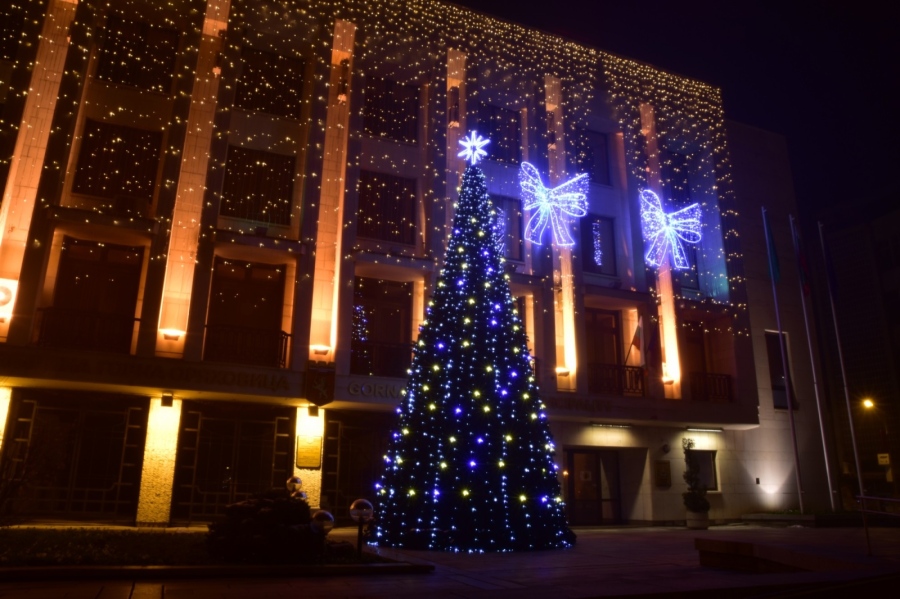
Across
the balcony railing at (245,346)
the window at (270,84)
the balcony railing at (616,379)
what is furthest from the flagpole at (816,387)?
the window at (270,84)

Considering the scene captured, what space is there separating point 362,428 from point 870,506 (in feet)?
54.0

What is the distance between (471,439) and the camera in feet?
39.9

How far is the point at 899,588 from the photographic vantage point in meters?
7.42

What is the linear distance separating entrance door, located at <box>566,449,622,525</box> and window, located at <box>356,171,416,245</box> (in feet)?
28.1

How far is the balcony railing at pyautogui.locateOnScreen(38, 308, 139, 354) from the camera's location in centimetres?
1545

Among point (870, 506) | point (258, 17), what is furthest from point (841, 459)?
point (258, 17)

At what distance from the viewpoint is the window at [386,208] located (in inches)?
765

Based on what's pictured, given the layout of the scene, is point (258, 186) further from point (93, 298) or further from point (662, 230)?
point (662, 230)

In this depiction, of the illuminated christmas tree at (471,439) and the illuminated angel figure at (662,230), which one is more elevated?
the illuminated angel figure at (662,230)

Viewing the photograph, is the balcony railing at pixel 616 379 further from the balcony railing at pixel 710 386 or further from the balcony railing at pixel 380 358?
the balcony railing at pixel 380 358

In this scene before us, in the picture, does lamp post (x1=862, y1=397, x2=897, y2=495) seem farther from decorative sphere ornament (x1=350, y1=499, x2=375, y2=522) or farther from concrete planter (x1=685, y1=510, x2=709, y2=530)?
decorative sphere ornament (x1=350, y1=499, x2=375, y2=522)

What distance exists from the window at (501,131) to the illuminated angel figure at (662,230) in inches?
185

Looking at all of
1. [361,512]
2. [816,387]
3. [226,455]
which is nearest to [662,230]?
[816,387]

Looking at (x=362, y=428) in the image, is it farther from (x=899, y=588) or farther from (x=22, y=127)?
(x=899, y=588)
